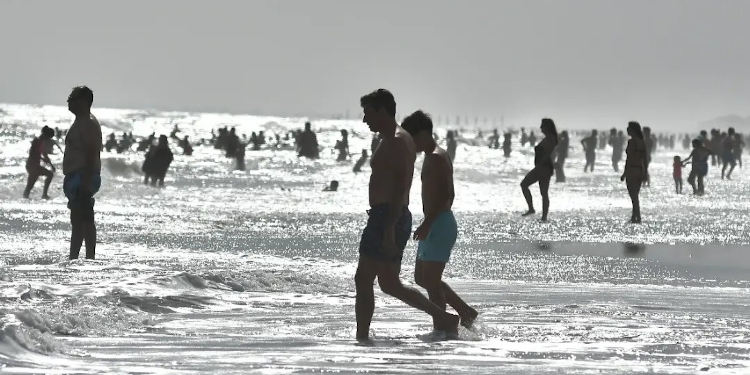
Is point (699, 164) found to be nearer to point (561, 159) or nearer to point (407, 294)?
point (561, 159)

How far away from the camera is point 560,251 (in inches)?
626

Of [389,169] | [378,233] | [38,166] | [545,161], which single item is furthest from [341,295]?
[38,166]

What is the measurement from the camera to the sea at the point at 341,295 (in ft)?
23.5

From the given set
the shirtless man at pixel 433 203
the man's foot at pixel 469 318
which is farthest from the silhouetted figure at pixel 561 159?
the shirtless man at pixel 433 203

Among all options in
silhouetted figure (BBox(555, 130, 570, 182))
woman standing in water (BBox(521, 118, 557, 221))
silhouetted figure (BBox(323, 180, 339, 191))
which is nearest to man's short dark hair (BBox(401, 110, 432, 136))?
woman standing in water (BBox(521, 118, 557, 221))

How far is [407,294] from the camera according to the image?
8227 millimetres

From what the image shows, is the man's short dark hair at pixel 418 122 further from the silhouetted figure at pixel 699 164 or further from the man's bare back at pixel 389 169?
the silhouetted figure at pixel 699 164

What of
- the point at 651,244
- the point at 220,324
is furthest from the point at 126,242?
the point at 220,324

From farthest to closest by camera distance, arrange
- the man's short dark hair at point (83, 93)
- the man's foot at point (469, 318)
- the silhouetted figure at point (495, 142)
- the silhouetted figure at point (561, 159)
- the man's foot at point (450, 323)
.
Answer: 1. the silhouetted figure at point (495, 142)
2. the silhouetted figure at point (561, 159)
3. the man's short dark hair at point (83, 93)
4. the man's foot at point (469, 318)
5. the man's foot at point (450, 323)

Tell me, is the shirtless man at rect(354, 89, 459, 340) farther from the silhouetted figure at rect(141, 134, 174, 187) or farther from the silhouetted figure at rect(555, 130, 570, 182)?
the silhouetted figure at rect(555, 130, 570, 182)

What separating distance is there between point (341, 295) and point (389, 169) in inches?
134

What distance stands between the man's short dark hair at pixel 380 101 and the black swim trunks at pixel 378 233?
1.89 ft

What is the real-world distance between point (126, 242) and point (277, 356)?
31.5ft

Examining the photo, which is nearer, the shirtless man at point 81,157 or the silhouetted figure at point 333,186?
the shirtless man at point 81,157
